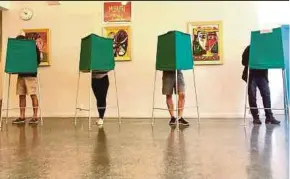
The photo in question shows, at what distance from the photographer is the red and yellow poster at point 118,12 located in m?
5.59

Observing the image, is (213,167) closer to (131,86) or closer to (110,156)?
(110,156)

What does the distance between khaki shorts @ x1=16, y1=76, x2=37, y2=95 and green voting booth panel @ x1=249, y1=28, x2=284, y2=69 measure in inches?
110

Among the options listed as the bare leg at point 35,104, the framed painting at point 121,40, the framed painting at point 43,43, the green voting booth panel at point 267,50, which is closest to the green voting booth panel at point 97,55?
the bare leg at point 35,104

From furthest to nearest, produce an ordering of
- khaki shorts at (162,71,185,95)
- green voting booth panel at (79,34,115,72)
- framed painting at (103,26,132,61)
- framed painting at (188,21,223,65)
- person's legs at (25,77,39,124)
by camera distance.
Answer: framed painting at (103,26,132,61), framed painting at (188,21,223,65), person's legs at (25,77,39,124), khaki shorts at (162,71,185,95), green voting booth panel at (79,34,115,72)

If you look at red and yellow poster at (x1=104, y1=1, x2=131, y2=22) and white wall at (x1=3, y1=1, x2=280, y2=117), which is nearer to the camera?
white wall at (x1=3, y1=1, x2=280, y2=117)

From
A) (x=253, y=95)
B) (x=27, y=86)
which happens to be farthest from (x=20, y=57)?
(x=253, y=95)

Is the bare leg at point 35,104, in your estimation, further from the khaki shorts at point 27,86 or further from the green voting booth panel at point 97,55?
the green voting booth panel at point 97,55

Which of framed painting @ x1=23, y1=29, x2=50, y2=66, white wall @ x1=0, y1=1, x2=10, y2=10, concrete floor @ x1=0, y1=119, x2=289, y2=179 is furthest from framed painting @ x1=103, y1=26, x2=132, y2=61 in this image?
concrete floor @ x1=0, y1=119, x2=289, y2=179

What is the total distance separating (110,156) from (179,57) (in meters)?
1.97

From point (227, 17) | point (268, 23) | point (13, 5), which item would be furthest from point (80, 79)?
point (268, 23)

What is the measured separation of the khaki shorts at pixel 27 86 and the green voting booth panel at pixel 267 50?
2806 mm

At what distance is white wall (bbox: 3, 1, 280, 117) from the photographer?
539 centimetres

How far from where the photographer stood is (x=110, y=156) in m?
2.51

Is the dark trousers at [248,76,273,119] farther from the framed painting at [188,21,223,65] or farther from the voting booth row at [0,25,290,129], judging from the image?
the framed painting at [188,21,223,65]
